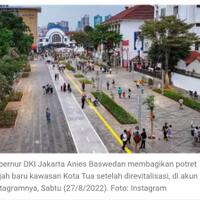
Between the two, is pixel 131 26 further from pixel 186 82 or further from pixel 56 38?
pixel 56 38

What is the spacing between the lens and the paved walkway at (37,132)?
843 inches

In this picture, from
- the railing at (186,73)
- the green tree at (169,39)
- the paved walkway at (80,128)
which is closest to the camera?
the paved walkway at (80,128)

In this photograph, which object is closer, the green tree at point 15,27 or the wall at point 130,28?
the green tree at point 15,27

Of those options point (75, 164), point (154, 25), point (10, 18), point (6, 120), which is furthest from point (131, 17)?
point (75, 164)

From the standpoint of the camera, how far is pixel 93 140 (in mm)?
22734

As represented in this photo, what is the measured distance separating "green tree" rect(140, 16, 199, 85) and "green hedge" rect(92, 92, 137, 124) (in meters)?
8.89

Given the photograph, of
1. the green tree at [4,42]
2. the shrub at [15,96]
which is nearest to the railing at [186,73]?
the shrub at [15,96]

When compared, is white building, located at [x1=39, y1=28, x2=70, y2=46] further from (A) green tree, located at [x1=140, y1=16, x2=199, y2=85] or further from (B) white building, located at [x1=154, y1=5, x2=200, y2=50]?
(A) green tree, located at [x1=140, y1=16, x2=199, y2=85]

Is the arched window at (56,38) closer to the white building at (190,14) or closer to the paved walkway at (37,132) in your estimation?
the white building at (190,14)

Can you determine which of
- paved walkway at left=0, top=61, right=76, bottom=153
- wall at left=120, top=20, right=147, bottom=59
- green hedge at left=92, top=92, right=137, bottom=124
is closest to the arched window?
wall at left=120, top=20, right=147, bottom=59

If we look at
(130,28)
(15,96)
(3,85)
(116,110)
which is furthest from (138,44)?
(3,85)

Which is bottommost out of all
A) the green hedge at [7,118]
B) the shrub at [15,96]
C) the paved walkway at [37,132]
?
the paved walkway at [37,132]

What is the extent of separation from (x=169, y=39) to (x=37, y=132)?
69.2ft

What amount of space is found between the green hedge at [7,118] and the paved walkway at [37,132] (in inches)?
13.2
